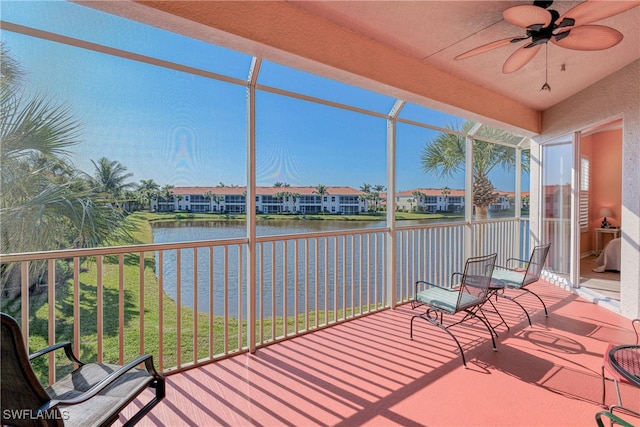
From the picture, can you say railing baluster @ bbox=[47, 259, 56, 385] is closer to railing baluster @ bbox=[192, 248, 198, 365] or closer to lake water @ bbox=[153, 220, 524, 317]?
lake water @ bbox=[153, 220, 524, 317]

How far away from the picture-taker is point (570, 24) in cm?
208

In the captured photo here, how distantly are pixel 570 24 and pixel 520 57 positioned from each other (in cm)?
49

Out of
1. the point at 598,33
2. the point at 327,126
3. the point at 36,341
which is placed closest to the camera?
the point at 598,33

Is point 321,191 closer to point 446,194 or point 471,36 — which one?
point 471,36

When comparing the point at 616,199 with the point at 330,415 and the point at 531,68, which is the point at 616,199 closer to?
the point at 531,68

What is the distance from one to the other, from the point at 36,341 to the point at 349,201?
303 cm

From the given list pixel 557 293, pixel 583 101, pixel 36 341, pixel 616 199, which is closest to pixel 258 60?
pixel 36 341

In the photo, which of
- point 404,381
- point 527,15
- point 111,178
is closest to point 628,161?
point 527,15

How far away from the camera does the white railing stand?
2.15 metres

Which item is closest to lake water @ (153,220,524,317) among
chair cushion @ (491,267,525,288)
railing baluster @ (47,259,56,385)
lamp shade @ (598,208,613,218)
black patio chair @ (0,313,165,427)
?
railing baluster @ (47,259,56,385)

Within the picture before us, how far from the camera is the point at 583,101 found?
4285mm

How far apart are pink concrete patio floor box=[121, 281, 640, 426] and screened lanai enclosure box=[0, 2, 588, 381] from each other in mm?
395

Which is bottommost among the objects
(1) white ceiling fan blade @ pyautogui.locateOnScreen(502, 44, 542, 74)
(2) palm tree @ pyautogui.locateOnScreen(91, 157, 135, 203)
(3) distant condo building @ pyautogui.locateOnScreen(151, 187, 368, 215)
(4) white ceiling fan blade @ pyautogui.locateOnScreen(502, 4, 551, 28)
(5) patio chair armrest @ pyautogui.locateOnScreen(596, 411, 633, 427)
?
(5) patio chair armrest @ pyautogui.locateOnScreen(596, 411, 633, 427)

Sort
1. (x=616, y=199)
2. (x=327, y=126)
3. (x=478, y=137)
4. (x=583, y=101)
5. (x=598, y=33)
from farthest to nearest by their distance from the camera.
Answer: (x=616, y=199), (x=478, y=137), (x=583, y=101), (x=327, y=126), (x=598, y=33)
